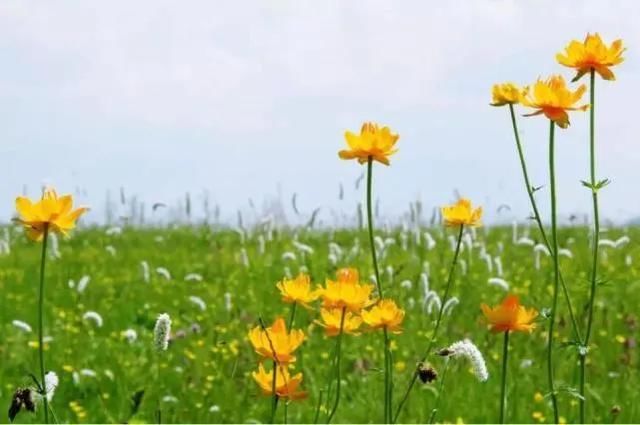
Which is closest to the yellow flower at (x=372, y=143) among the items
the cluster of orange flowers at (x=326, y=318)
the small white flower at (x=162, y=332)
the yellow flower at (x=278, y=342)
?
the cluster of orange flowers at (x=326, y=318)

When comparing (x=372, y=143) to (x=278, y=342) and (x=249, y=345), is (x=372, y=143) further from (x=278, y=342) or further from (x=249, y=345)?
(x=249, y=345)

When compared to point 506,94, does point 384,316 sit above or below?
below

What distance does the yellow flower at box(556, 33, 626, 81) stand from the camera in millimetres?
2898

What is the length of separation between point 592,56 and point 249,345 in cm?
376

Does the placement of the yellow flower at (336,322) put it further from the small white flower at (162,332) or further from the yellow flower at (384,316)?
the small white flower at (162,332)

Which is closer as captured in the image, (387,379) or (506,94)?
(387,379)

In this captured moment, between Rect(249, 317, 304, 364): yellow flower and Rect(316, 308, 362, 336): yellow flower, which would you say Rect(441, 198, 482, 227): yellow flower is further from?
Rect(249, 317, 304, 364): yellow flower

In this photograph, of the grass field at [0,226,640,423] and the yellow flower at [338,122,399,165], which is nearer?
the yellow flower at [338,122,399,165]

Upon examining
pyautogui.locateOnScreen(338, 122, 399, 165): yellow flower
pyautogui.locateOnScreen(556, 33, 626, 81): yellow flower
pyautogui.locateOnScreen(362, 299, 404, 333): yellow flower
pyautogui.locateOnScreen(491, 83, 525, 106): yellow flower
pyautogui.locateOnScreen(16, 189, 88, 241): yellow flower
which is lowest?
pyautogui.locateOnScreen(362, 299, 404, 333): yellow flower

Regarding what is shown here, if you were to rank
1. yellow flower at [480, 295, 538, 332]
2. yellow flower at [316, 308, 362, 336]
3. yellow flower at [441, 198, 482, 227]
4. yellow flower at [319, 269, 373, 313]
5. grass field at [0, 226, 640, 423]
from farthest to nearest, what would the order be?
grass field at [0, 226, 640, 423] → yellow flower at [441, 198, 482, 227] → yellow flower at [480, 295, 538, 332] → yellow flower at [316, 308, 362, 336] → yellow flower at [319, 269, 373, 313]

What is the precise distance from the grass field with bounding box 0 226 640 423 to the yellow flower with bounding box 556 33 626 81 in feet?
1.97

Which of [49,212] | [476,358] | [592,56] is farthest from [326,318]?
[592,56]

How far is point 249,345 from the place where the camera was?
6.29 metres

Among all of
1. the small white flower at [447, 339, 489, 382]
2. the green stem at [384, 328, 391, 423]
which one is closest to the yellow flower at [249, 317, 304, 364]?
the green stem at [384, 328, 391, 423]
